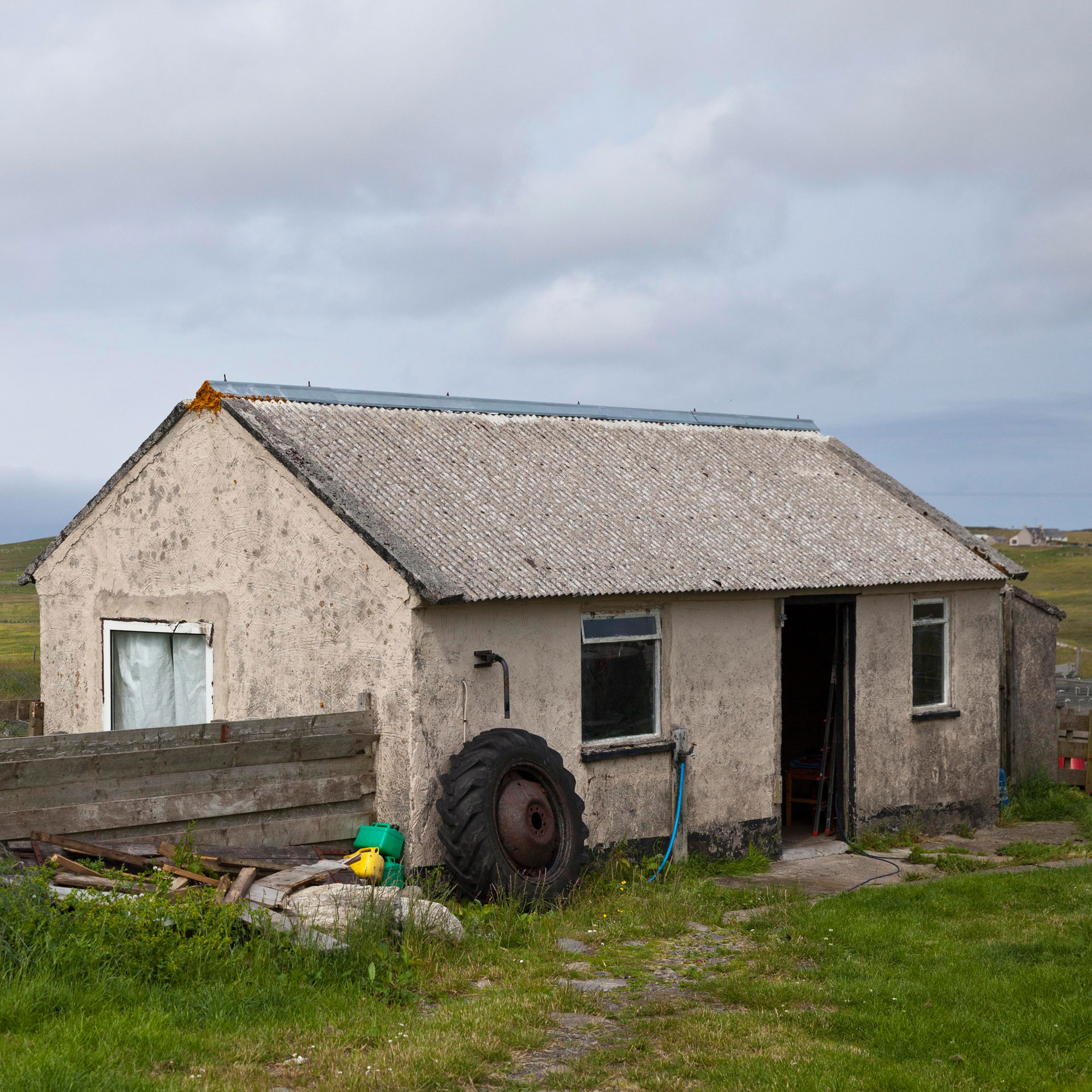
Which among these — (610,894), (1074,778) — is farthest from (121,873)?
(1074,778)

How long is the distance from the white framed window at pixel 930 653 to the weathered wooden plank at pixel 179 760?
700 cm

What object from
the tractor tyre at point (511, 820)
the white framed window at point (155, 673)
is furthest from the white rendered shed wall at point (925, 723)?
the white framed window at point (155, 673)

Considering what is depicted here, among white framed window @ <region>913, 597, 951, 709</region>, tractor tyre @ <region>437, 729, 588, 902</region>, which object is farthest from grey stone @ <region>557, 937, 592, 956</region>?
white framed window @ <region>913, 597, 951, 709</region>

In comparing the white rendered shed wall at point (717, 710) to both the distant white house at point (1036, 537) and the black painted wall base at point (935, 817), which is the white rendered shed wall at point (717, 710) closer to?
the black painted wall base at point (935, 817)

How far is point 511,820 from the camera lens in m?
9.91

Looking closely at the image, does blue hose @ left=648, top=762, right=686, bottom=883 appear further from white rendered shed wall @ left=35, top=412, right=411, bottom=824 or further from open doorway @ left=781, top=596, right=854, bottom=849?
white rendered shed wall @ left=35, top=412, right=411, bottom=824

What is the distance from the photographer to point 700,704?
12.0m

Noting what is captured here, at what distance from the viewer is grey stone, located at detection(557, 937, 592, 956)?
859 centimetres

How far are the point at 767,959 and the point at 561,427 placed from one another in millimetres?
6991

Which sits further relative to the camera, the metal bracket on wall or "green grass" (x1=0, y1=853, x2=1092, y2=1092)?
the metal bracket on wall

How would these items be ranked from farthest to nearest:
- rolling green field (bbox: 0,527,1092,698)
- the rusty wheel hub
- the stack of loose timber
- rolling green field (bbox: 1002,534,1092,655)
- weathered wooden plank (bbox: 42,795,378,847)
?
rolling green field (bbox: 1002,534,1092,655), rolling green field (bbox: 0,527,1092,698), the rusty wheel hub, weathered wooden plank (bbox: 42,795,378,847), the stack of loose timber

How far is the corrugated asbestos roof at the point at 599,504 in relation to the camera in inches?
420

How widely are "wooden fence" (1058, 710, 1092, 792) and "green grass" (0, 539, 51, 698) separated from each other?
13420 mm

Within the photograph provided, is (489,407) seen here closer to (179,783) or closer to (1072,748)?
(179,783)
